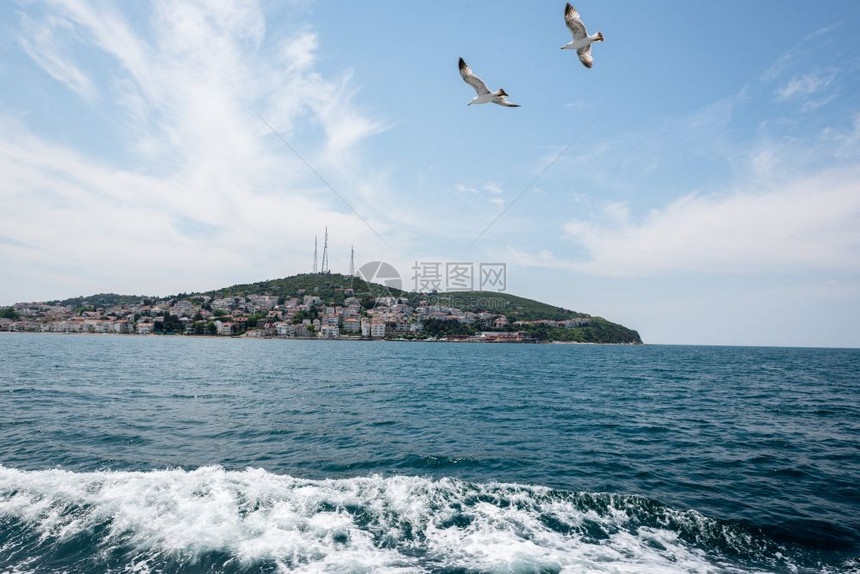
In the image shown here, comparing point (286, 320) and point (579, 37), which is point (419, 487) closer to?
point (579, 37)

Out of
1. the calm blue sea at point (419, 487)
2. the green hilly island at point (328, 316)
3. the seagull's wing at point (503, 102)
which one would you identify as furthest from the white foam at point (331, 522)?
the green hilly island at point (328, 316)

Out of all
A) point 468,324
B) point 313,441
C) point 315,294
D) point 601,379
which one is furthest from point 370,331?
point 313,441

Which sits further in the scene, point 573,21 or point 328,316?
point 328,316

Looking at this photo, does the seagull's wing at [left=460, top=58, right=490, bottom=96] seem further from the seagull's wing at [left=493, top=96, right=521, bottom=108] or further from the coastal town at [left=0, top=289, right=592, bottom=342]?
the coastal town at [left=0, top=289, right=592, bottom=342]

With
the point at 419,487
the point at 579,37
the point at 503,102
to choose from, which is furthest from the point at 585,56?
the point at 419,487

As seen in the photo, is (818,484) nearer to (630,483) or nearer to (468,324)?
(630,483)

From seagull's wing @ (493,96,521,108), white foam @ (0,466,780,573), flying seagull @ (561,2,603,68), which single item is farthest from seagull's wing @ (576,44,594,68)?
white foam @ (0,466,780,573)
